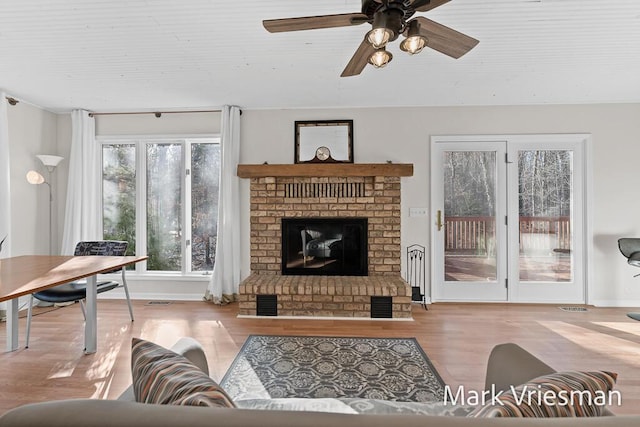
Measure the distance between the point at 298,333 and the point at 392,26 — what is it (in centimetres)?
253

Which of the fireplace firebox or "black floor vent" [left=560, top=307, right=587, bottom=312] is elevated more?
the fireplace firebox

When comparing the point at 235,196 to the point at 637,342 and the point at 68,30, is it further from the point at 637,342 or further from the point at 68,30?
the point at 637,342

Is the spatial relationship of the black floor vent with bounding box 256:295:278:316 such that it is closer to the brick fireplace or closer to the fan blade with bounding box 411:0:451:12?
the brick fireplace

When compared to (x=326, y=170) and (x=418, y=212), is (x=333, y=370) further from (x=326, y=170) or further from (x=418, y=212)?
(x=418, y=212)

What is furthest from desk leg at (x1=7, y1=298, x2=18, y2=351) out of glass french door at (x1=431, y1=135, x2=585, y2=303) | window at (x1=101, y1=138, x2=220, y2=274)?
glass french door at (x1=431, y1=135, x2=585, y2=303)

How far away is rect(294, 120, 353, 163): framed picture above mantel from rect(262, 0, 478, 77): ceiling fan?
2.06m

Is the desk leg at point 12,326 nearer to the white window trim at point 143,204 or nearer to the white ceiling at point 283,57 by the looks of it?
the white window trim at point 143,204

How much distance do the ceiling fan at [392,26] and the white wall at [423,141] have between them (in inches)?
82.3

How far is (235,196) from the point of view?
3963 millimetres

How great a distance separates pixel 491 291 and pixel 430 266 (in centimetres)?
82

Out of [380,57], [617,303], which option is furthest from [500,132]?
[380,57]

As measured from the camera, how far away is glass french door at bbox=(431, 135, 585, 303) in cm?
390

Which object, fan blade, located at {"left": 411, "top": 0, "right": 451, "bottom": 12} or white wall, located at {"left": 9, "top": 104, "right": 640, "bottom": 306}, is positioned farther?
white wall, located at {"left": 9, "top": 104, "right": 640, "bottom": 306}

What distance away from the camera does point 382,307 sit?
337 centimetres
